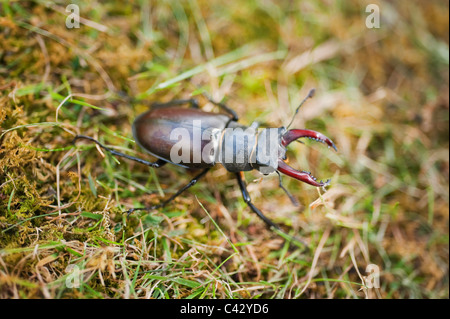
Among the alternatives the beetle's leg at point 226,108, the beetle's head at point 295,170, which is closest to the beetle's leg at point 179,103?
the beetle's leg at point 226,108

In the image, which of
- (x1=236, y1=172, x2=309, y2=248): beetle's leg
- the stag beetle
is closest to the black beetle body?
the stag beetle

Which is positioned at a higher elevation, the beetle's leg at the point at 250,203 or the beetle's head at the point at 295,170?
the beetle's head at the point at 295,170

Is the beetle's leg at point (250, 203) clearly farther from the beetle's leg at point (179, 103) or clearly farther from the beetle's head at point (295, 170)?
the beetle's leg at point (179, 103)

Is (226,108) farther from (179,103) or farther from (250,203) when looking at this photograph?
(250,203)

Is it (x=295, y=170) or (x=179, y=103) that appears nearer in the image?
(x=295, y=170)

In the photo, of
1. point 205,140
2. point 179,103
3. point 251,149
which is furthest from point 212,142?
point 179,103

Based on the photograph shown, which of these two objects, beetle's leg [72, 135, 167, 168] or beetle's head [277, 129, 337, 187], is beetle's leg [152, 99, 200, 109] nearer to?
beetle's leg [72, 135, 167, 168]
